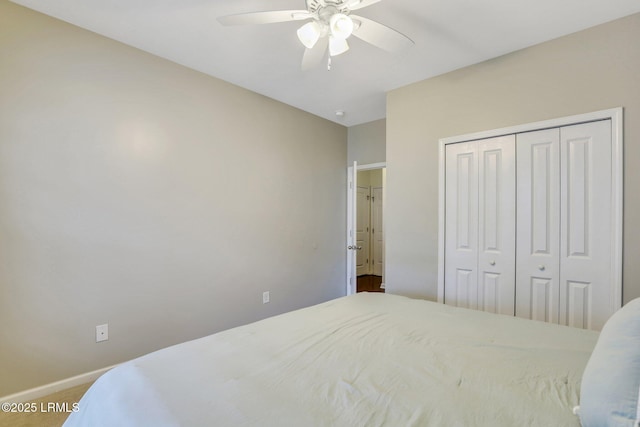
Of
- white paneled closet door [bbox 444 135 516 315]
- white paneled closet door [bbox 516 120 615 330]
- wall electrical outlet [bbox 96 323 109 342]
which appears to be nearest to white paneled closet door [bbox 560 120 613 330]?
white paneled closet door [bbox 516 120 615 330]

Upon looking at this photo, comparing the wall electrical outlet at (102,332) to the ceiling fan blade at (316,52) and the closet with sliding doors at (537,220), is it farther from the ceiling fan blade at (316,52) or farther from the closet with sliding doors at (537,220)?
the closet with sliding doors at (537,220)

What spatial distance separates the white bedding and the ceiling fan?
158 cm

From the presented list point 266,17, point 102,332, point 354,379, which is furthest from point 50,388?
point 266,17

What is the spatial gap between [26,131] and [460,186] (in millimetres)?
3209

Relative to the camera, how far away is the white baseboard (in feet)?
5.99

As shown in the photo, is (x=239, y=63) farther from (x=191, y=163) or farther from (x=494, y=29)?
(x=494, y=29)

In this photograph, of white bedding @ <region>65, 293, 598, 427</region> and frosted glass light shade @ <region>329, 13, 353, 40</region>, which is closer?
white bedding @ <region>65, 293, 598, 427</region>

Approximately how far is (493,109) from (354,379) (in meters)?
2.37

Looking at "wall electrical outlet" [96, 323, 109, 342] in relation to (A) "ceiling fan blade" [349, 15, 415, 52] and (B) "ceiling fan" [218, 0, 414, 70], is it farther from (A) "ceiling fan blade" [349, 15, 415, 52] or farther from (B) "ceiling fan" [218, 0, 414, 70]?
(A) "ceiling fan blade" [349, 15, 415, 52]

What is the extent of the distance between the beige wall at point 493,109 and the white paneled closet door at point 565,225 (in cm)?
12

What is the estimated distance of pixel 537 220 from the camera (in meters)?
2.23

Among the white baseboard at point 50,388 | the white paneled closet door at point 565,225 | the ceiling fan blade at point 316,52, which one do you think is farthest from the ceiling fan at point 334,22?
the white baseboard at point 50,388

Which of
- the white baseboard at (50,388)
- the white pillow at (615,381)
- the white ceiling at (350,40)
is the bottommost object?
the white baseboard at (50,388)

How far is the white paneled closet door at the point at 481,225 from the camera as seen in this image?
7.75 feet
